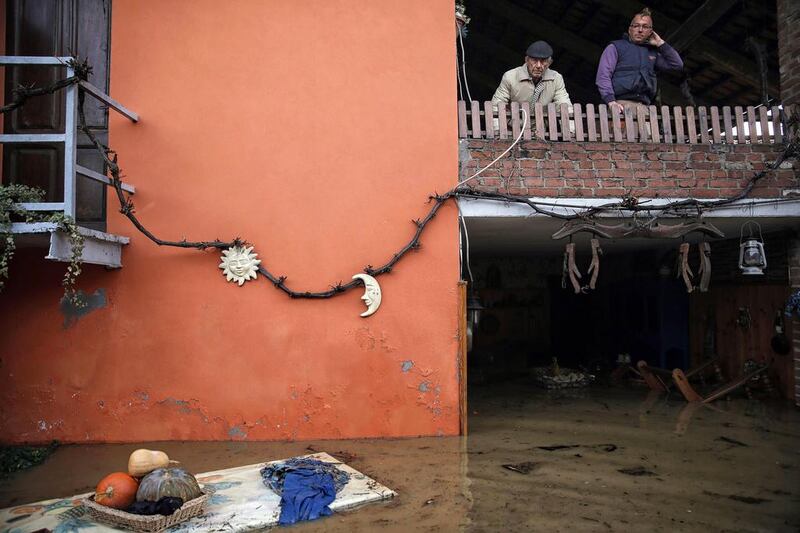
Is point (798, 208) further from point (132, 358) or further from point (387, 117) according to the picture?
point (132, 358)

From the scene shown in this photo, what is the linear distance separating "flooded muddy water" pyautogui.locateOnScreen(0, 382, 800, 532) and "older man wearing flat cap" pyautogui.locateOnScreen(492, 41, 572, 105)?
3.57m

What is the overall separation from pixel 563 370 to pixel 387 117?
521 cm

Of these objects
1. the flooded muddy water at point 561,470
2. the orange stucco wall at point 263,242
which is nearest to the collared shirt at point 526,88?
the orange stucco wall at point 263,242

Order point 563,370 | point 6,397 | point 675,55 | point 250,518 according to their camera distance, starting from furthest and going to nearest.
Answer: point 563,370
point 675,55
point 6,397
point 250,518

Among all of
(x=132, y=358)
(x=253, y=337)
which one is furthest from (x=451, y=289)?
(x=132, y=358)

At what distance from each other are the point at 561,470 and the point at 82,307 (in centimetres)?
466

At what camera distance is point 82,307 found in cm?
536

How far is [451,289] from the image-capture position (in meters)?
5.51

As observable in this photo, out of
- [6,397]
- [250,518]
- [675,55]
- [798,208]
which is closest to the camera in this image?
[250,518]

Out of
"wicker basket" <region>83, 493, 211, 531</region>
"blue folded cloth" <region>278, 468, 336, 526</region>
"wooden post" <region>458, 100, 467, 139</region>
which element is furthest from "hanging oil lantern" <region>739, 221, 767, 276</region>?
"wicker basket" <region>83, 493, 211, 531</region>

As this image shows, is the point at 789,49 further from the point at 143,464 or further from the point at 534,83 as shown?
the point at 143,464

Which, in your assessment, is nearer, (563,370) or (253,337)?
(253,337)

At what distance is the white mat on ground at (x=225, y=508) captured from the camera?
11.3 ft

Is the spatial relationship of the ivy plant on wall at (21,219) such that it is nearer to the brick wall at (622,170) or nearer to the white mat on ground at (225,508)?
the white mat on ground at (225,508)
